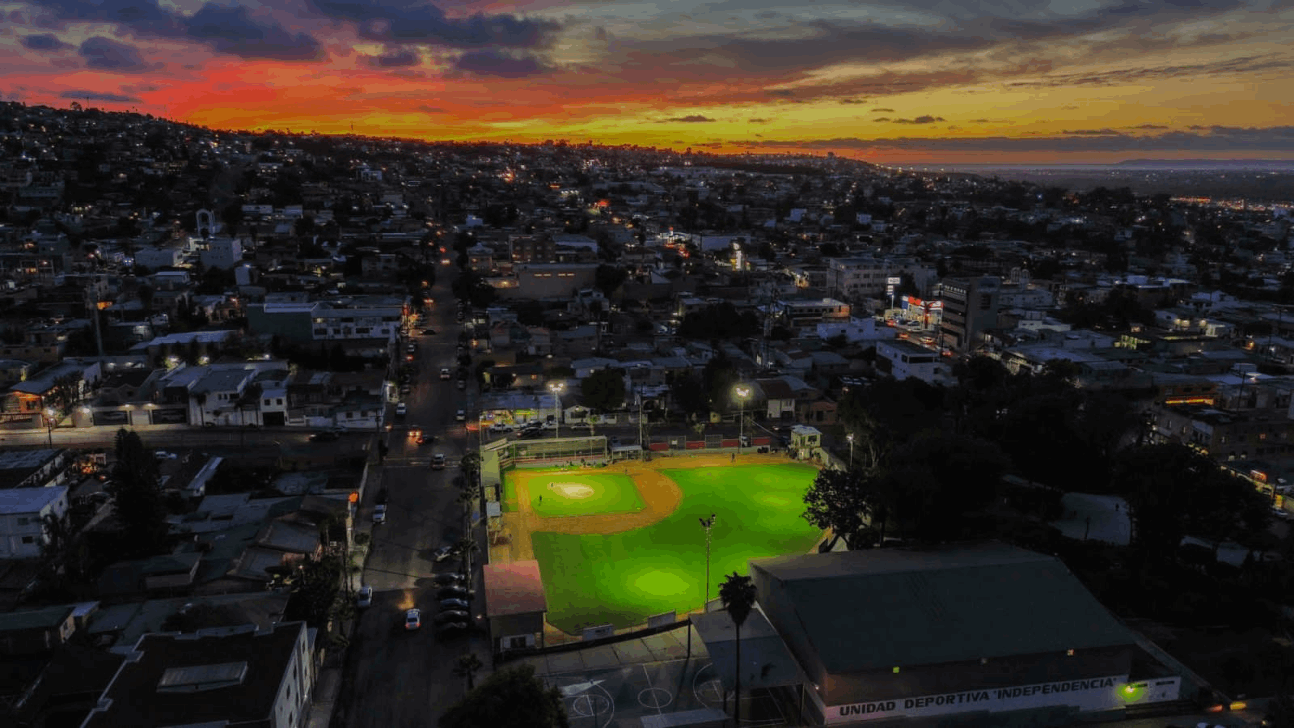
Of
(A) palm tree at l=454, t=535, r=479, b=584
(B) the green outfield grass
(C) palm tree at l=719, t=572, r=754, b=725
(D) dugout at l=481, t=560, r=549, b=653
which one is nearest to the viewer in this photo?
(C) palm tree at l=719, t=572, r=754, b=725

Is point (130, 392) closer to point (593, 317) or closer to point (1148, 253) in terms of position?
point (593, 317)

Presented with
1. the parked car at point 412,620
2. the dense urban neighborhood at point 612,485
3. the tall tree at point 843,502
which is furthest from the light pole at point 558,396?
the parked car at point 412,620

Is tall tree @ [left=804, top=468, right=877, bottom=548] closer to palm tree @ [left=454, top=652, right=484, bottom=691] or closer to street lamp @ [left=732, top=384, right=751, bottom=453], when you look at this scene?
street lamp @ [left=732, top=384, right=751, bottom=453]

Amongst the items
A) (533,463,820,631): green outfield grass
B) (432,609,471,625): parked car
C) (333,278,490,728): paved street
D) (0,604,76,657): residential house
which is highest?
(0,604,76,657): residential house

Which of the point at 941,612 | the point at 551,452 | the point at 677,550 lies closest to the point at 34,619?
the point at 677,550

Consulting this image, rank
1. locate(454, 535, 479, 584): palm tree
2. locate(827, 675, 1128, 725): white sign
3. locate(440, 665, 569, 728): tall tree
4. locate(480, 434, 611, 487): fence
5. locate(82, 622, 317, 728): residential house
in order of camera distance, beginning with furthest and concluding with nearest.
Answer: locate(480, 434, 611, 487): fence
locate(454, 535, 479, 584): palm tree
locate(827, 675, 1128, 725): white sign
locate(82, 622, 317, 728): residential house
locate(440, 665, 569, 728): tall tree

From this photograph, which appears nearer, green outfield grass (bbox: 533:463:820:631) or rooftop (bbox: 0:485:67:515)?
green outfield grass (bbox: 533:463:820:631)

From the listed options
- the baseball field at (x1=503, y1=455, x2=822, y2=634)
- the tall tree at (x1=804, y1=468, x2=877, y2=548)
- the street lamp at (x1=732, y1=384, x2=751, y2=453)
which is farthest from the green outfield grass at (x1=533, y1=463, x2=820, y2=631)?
the street lamp at (x1=732, y1=384, x2=751, y2=453)

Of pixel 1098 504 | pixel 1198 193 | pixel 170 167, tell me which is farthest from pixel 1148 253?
pixel 1198 193
